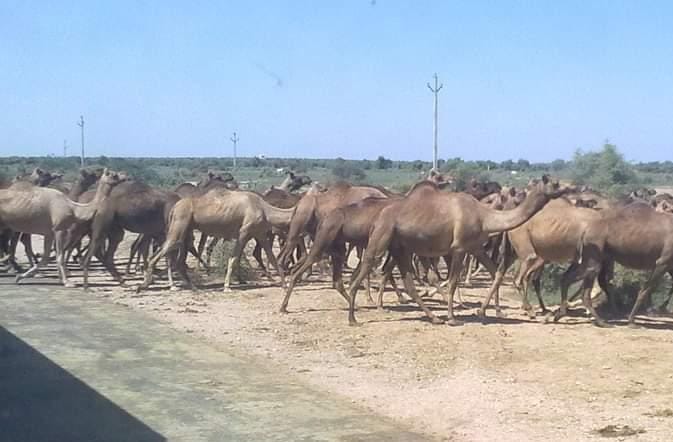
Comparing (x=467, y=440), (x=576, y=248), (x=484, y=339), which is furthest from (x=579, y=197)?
(x=467, y=440)

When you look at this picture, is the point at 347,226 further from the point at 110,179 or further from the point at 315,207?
the point at 110,179

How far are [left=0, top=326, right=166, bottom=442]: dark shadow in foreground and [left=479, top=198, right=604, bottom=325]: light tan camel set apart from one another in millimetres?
7091

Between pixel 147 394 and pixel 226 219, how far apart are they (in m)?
10.4

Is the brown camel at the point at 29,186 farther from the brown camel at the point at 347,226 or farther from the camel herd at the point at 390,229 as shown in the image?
the brown camel at the point at 347,226

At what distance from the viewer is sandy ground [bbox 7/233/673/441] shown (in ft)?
33.3

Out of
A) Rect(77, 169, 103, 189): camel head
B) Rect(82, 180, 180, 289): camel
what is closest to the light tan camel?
Rect(82, 180, 180, 289): camel

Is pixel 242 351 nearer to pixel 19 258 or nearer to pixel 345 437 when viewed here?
pixel 345 437

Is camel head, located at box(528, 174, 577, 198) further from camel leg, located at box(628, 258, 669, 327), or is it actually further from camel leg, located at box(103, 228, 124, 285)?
camel leg, located at box(103, 228, 124, 285)

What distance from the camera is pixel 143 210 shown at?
21.6 meters

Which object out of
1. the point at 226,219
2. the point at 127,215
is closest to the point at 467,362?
the point at 226,219

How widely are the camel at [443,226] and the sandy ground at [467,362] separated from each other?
86 cm

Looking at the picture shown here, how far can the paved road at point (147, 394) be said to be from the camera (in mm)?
9750

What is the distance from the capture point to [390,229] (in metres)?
16.3

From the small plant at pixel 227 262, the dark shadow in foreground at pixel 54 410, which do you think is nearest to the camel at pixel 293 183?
the small plant at pixel 227 262
